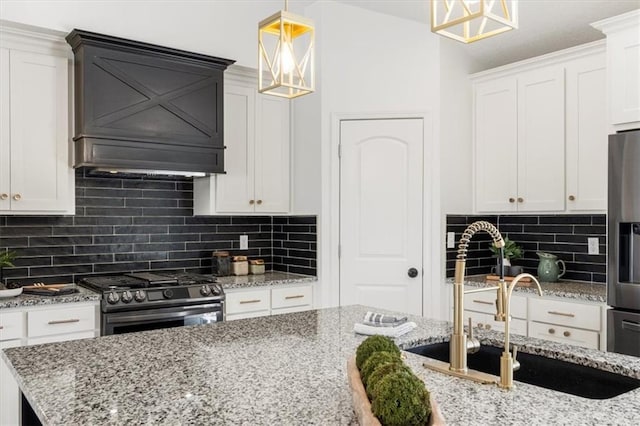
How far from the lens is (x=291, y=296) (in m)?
3.91

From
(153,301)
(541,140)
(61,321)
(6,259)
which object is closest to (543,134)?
(541,140)

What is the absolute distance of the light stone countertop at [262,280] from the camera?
3.66 meters

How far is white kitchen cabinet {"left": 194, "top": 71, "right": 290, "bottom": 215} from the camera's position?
12.9 ft

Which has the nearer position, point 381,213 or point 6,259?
point 6,259

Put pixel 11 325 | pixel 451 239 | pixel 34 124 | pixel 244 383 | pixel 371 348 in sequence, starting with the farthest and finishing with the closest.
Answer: pixel 451 239
pixel 34 124
pixel 11 325
pixel 244 383
pixel 371 348

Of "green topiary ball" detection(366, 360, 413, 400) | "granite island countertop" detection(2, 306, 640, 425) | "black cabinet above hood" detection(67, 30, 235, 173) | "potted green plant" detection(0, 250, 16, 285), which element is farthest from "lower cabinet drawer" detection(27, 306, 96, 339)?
"green topiary ball" detection(366, 360, 413, 400)

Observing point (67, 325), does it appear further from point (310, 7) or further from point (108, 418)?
point (310, 7)

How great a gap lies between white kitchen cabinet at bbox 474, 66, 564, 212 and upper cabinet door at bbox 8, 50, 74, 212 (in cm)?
289

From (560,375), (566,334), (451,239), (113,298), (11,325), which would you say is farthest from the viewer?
(451,239)

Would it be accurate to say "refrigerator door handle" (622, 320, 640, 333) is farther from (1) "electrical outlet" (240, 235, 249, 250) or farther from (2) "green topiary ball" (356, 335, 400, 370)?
(1) "electrical outlet" (240, 235, 249, 250)

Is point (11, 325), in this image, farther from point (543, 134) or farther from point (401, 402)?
point (543, 134)

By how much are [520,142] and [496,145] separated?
0.19m

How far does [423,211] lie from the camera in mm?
3908

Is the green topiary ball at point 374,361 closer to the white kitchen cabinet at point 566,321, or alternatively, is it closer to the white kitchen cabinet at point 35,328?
the white kitchen cabinet at point 35,328
